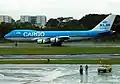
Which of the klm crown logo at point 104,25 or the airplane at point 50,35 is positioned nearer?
the airplane at point 50,35

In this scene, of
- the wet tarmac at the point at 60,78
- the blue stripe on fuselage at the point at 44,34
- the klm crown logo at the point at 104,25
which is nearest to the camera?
the wet tarmac at the point at 60,78

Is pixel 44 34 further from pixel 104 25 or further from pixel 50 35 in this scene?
pixel 104 25

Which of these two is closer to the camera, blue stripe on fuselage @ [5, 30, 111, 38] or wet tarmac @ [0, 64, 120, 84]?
wet tarmac @ [0, 64, 120, 84]

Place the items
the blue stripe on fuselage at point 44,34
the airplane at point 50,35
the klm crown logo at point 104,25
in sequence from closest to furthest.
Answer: the airplane at point 50,35 < the blue stripe on fuselage at point 44,34 < the klm crown logo at point 104,25

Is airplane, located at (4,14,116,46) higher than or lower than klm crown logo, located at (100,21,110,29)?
lower

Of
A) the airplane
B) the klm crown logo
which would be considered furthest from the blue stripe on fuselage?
the klm crown logo

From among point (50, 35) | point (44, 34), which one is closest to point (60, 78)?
point (50, 35)

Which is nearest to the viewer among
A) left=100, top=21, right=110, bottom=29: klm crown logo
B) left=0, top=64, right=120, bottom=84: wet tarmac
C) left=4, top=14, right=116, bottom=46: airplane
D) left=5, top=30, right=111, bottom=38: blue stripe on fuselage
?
left=0, top=64, right=120, bottom=84: wet tarmac

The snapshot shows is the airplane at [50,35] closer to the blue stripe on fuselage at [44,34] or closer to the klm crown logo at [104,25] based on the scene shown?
the blue stripe on fuselage at [44,34]

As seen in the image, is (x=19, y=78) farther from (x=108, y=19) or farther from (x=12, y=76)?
(x=108, y=19)

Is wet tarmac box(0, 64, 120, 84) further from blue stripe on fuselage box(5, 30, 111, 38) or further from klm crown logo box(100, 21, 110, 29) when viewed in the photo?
klm crown logo box(100, 21, 110, 29)

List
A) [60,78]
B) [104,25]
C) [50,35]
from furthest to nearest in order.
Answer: [104,25]
[50,35]
[60,78]

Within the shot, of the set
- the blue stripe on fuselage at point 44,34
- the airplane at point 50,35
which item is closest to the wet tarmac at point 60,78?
the airplane at point 50,35

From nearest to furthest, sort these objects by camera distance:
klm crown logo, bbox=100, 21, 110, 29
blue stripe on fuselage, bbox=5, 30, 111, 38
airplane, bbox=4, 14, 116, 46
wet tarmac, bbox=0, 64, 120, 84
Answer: wet tarmac, bbox=0, 64, 120, 84 < airplane, bbox=4, 14, 116, 46 < blue stripe on fuselage, bbox=5, 30, 111, 38 < klm crown logo, bbox=100, 21, 110, 29
